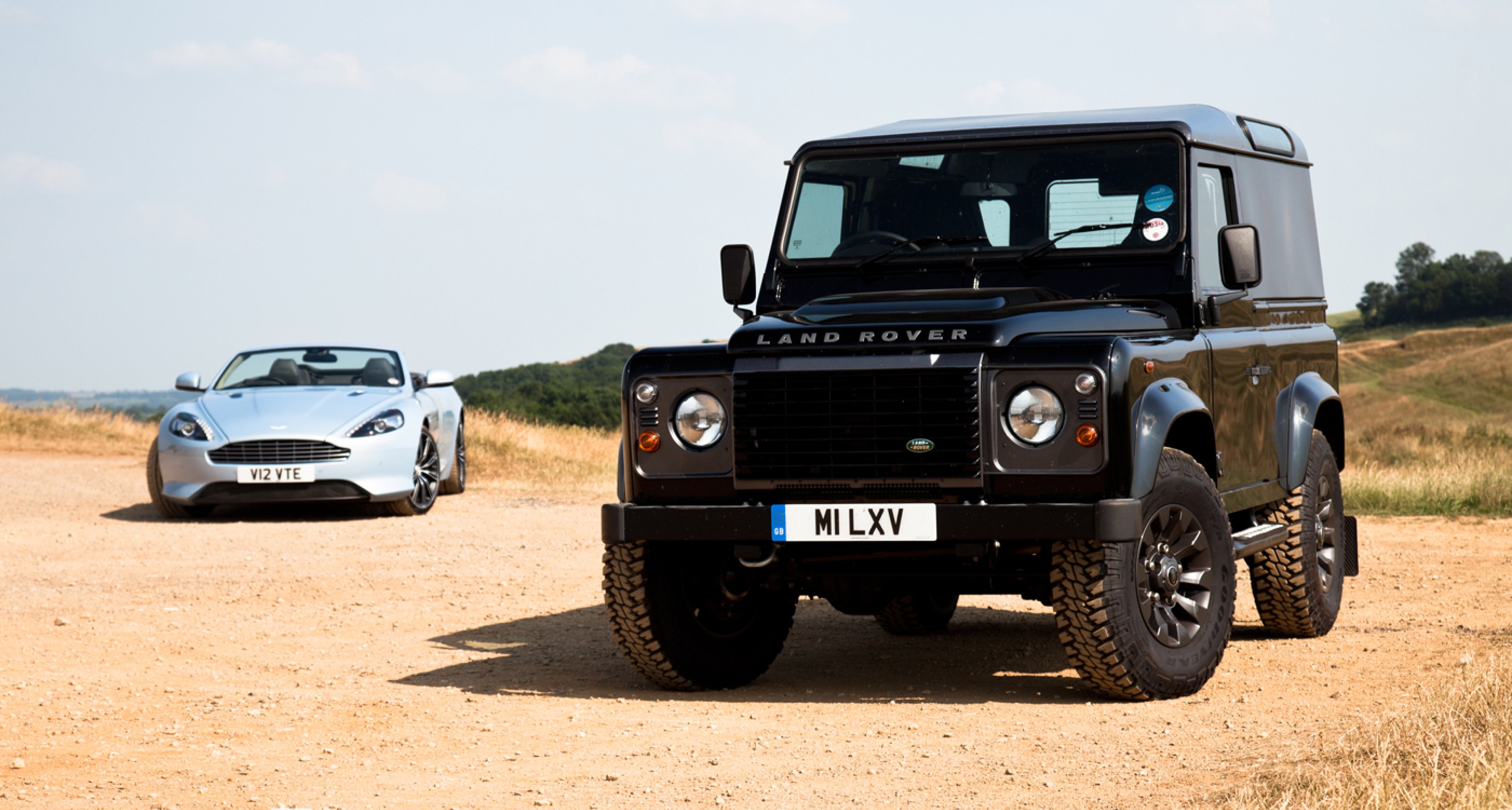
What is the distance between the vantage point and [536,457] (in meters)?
22.0

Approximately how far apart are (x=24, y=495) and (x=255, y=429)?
411 centimetres

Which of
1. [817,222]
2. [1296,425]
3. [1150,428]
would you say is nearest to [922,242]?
[817,222]

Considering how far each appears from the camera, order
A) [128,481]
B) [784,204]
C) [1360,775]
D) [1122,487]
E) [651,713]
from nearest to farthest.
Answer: [1360,775] → [1122,487] → [651,713] → [784,204] → [128,481]

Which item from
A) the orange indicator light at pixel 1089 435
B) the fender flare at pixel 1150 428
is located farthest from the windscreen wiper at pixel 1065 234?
the orange indicator light at pixel 1089 435

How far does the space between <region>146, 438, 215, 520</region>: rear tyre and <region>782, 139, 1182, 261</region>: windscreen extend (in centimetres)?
855

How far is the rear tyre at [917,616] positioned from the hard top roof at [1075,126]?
235cm

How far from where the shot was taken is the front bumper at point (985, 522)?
584 centimetres

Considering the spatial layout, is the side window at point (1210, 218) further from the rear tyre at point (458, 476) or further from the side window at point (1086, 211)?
the rear tyre at point (458, 476)

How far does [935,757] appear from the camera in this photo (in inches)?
210

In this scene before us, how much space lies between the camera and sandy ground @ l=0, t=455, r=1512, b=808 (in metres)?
5.02

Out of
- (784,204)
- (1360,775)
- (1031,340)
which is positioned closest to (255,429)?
(784,204)

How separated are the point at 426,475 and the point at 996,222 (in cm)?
875

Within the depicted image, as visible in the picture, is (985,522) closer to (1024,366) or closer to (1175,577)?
(1024,366)

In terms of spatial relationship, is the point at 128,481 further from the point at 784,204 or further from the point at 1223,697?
the point at 1223,697
